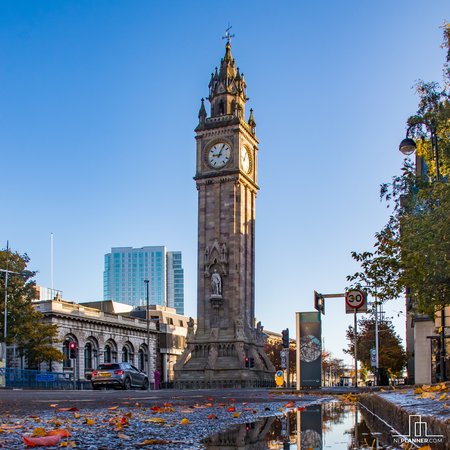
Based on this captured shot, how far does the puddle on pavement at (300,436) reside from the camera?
14.2 feet

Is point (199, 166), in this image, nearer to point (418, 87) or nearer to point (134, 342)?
point (134, 342)

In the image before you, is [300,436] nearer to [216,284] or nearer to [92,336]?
[216,284]

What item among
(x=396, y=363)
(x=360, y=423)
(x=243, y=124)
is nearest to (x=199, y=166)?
(x=243, y=124)

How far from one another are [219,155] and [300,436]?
68404mm

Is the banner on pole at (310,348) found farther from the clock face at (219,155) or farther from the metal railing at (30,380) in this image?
the clock face at (219,155)

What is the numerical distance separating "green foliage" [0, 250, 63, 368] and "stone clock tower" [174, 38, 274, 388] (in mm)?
16169

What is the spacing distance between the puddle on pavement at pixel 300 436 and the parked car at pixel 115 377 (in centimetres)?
2792

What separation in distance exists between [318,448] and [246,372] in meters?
61.4

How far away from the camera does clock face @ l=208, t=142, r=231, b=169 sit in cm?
7238

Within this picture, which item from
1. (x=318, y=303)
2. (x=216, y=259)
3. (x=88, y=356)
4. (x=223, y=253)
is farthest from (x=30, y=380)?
(x=318, y=303)

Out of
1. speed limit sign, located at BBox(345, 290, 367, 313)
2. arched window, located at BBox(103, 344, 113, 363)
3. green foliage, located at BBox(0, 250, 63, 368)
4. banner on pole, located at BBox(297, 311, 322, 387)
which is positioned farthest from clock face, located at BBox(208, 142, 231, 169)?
speed limit sign, located at BBox(345, 290, 367, 313)

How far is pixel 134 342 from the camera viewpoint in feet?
263

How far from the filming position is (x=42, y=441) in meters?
4.16

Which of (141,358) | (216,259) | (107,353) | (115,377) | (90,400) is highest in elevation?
(216,259)
